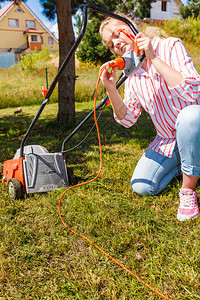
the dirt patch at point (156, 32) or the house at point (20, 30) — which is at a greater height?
the house at point (20, 30)

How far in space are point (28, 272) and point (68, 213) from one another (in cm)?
54

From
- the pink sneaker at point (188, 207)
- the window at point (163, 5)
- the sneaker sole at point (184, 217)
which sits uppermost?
the window at point (163, 5)

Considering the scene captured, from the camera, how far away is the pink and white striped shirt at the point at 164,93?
5.28ft

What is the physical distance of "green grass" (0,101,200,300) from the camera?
1.27 meters

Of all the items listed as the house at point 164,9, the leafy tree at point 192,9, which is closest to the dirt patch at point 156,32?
the leafy tree at point 192,9

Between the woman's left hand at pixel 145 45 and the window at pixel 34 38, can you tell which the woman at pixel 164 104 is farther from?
the window at pixel 34 38

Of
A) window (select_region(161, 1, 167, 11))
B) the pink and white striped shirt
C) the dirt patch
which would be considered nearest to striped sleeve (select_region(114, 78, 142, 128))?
the pink and white striped shirt

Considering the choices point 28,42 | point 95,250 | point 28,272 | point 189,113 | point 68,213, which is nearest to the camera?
point 28,272

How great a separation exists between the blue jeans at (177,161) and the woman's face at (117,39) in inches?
21.7

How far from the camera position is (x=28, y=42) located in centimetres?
2786

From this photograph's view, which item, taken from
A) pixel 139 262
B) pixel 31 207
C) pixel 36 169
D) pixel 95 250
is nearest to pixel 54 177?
pixel 36 169

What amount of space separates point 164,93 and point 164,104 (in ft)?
0.26

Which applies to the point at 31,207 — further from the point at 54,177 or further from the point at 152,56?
the point at 152,56

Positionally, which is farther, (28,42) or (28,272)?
(28,42)
